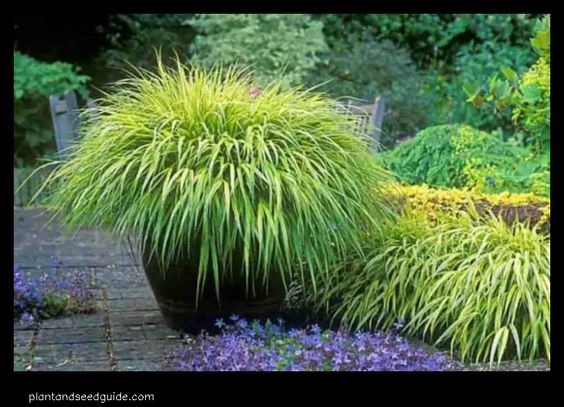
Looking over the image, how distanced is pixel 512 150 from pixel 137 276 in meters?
2.25

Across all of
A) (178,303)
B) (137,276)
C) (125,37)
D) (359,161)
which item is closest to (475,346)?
(359,161)

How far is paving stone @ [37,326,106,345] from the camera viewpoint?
11.6 feet

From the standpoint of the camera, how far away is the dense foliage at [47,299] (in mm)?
3895

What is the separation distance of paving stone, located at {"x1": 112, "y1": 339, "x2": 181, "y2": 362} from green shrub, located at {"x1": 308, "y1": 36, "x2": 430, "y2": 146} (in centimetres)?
547

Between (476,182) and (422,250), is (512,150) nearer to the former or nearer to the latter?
(476,182)

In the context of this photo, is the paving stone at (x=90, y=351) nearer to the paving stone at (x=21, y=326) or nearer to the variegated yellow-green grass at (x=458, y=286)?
the paving stone at (x=21, y=326)

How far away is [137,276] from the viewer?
15.8 feet

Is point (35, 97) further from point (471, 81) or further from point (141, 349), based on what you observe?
point (141, 349)

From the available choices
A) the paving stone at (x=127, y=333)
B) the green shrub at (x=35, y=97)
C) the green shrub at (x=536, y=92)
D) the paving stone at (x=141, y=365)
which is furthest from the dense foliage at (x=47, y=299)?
the green shrub at (x=35, y=97)

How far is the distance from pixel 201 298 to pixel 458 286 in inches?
39.3

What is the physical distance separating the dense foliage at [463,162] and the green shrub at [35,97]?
420 centimetres

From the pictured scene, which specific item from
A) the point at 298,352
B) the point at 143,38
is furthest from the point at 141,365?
the point at 143,38

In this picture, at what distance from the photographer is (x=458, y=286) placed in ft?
11.1
